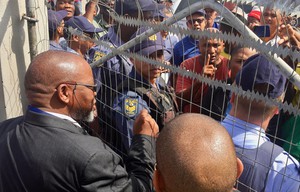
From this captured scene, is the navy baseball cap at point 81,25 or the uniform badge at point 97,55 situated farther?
the navy baseball cap at point 81,25

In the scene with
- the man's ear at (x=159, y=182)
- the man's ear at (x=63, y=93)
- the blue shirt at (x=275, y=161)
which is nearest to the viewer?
the man's ear at (x=159, y=182)

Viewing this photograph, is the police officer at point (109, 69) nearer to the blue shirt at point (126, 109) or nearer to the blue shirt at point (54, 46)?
the blue shirt at point (126, 109)

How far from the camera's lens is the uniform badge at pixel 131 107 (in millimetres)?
2072

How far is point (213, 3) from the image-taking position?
1501mm

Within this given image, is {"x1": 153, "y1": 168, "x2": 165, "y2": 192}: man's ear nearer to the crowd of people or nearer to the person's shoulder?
the crowd of people

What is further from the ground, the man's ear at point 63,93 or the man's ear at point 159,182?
the man's ear at point 63,93

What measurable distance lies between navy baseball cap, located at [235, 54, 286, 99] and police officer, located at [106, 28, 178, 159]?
1.96 feet

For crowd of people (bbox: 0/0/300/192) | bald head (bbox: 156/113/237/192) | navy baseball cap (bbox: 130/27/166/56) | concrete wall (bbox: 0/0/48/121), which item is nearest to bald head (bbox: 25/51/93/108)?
crowd of people (bbox: 0/0/300/192)

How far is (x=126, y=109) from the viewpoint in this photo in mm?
2076

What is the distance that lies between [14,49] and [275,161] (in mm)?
1969

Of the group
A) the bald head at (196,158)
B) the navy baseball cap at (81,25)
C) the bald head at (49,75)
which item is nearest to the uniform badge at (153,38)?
the bald head at (49,75)

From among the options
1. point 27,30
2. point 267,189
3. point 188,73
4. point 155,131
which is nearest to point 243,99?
point 188,73

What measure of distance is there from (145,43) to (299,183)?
1.15m

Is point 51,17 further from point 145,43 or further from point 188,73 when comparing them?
point 188,73
